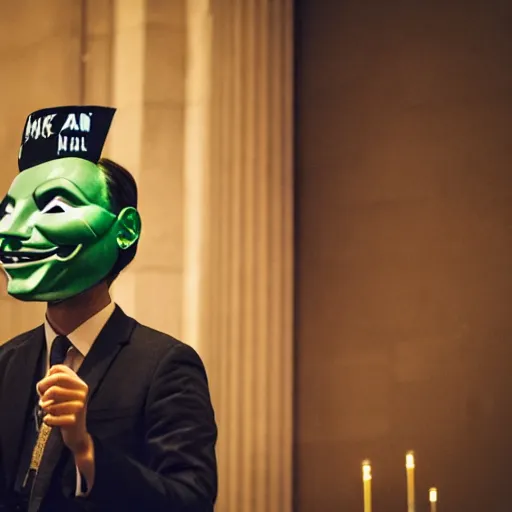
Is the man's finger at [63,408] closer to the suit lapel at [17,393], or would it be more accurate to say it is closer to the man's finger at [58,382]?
the man's finger at [58,382]

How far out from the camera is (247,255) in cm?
298

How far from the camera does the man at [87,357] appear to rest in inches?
71.6

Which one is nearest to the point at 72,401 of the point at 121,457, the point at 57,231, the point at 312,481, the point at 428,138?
the point at 121,457

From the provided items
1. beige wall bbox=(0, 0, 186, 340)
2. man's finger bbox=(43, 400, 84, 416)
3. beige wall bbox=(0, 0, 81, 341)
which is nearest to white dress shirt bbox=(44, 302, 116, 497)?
man's finger bbox=(43, 400, 84, 416)

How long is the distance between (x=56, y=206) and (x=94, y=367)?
299 millimetres

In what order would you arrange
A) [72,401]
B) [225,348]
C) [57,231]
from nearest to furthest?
[72,401]
[57,231]
[225,348]

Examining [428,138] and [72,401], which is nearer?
[72,401]

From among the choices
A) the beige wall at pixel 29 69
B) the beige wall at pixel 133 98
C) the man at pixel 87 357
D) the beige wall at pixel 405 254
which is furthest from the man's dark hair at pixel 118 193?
the beige wall at pixel 405 254

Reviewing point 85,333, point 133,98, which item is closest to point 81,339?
point 85,333

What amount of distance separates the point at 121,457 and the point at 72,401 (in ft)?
0.44

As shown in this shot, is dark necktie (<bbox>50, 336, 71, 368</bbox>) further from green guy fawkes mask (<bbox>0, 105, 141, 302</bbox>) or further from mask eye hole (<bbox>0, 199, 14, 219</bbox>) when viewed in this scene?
mask eye hole (<bbox>0, 199, 14, 219</bbox>)

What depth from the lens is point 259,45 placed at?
307cm

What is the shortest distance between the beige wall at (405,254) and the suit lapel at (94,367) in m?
1.27

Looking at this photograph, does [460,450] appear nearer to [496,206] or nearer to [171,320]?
[496,206]
